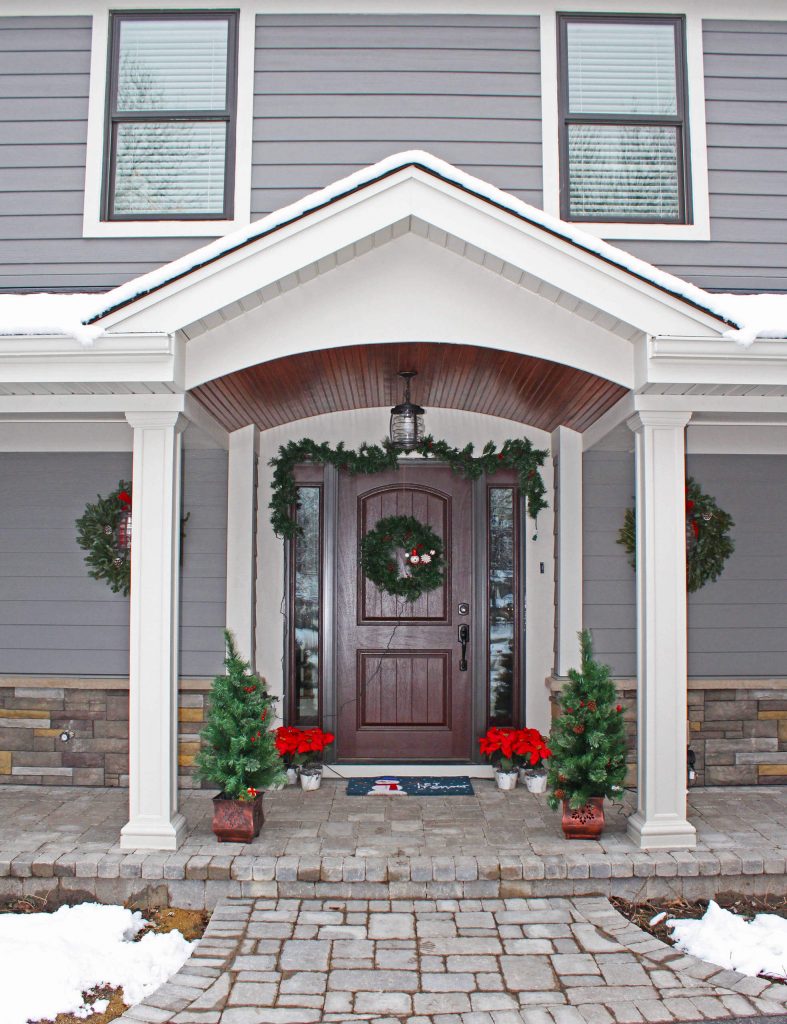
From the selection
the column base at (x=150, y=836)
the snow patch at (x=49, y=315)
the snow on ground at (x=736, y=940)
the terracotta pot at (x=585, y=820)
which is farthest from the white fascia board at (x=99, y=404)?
the snow on ground at (x=736, y=940)

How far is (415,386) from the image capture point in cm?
517

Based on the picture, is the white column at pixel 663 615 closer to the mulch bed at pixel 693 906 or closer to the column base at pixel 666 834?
the column base at pixel 666 834

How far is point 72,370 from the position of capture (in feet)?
12.9

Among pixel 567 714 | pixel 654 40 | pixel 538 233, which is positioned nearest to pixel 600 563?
pixel 567 714

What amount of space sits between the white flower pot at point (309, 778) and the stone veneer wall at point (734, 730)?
6.55ft

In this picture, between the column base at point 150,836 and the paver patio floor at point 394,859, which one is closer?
the paver patio floor at point 394,859

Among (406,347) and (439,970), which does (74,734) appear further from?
(406,347)

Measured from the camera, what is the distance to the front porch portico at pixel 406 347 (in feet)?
12.6

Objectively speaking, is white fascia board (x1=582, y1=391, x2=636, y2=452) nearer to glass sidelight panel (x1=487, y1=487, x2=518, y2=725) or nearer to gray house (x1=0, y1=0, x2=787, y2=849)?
gray house (x1=0, y1=0, x2=787, y2=849)

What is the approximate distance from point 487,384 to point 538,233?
1.22 m

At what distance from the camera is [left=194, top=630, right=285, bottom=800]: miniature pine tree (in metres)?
4.11

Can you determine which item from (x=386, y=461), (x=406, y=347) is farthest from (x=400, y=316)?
(x=386, y=461)

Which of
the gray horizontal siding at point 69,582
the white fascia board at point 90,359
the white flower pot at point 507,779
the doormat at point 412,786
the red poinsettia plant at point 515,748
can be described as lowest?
the doormat at point 412,786

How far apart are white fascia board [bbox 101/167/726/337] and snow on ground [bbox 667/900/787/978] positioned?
8.84 feet
